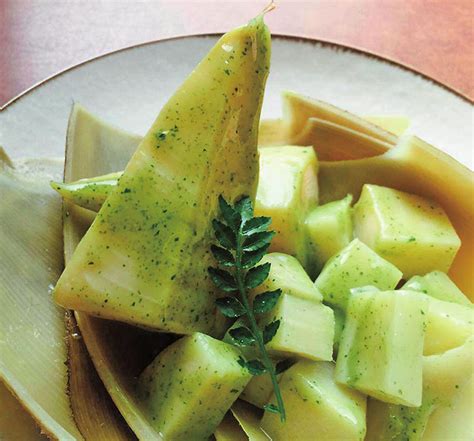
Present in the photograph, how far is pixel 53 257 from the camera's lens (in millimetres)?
1047

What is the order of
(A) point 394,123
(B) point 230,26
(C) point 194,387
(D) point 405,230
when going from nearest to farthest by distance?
1. (C) point 194,387
2. (D) point 405,230
3. (A) point 394,123
4. (B) point 230,26

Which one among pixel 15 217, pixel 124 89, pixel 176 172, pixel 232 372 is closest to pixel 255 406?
pixel 232 372

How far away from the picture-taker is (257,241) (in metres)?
0.93

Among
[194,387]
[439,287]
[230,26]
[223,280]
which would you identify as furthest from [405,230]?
[230,26]

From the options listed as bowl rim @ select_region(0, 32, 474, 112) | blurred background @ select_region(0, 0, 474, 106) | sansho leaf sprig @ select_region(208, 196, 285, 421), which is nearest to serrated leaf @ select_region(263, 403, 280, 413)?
sansho leaf sprig @ select_region(208, 196, 285, 421)

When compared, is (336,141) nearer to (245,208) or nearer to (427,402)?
(245,208)

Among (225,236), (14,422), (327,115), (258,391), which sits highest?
(327,115)

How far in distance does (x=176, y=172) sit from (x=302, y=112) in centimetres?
46

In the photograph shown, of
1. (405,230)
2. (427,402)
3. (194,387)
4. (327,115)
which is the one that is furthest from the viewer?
(327,115)

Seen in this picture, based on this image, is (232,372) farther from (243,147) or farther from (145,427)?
(243,147)

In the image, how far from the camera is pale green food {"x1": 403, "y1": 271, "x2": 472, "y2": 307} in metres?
1.08

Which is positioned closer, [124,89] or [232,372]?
[232,372]

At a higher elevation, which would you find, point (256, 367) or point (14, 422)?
point (256, 367)

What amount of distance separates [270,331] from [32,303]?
14.9 inches
